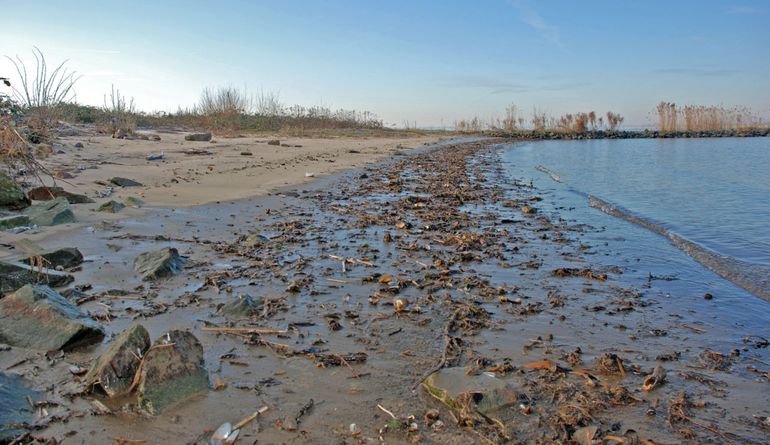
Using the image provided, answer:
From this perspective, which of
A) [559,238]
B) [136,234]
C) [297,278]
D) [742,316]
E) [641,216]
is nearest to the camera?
[742,316]

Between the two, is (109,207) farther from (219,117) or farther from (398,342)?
(219,117)

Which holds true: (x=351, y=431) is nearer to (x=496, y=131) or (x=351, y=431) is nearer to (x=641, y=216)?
(x=641, y=216)

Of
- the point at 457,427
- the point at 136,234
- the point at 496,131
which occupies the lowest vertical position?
the point at 457,427

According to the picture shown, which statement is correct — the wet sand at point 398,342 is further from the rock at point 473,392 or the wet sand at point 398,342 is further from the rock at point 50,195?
the rock at point 50,195

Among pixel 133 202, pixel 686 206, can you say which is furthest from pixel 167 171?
pixel 686 206

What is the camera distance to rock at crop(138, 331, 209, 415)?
271 cm

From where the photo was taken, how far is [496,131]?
67438mm

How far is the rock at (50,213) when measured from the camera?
20.6 feet

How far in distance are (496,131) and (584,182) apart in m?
51.8

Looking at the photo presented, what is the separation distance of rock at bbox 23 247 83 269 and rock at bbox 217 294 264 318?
6.32ft

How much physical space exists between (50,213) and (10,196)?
874mm

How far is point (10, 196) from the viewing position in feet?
22.3

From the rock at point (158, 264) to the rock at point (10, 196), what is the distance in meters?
2.95

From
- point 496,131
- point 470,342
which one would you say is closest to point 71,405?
point 470,342
